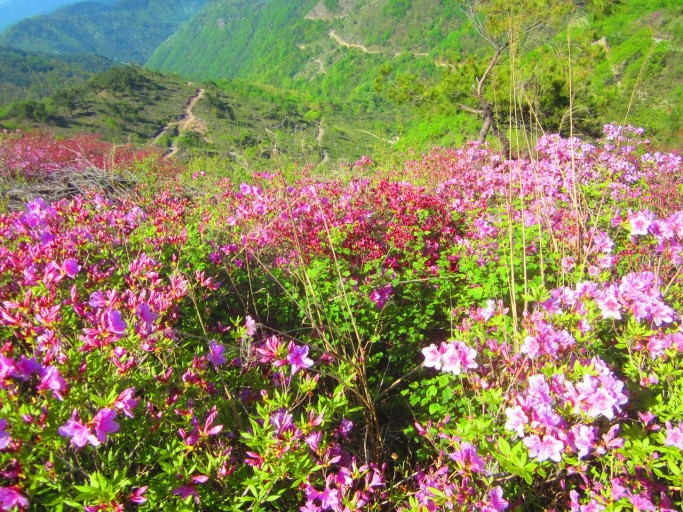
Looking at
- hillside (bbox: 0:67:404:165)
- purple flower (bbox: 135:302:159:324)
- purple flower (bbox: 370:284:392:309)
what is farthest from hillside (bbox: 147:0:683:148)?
hillside (bbox: 0:67:404:165)

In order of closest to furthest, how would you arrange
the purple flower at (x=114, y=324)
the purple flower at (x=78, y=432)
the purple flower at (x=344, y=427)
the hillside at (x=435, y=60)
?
the purple flower at (x=78, y=432), the purple flower at (x=114, y=324), the purple flower at (x=344, y=427), the hillside at (x=435, y=60)

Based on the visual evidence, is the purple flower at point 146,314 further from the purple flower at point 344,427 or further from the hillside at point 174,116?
the hillside at point 174,116

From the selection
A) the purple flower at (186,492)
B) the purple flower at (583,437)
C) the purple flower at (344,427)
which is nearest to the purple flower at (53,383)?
the purple flower at (186,492)

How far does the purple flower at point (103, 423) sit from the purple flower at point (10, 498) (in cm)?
23

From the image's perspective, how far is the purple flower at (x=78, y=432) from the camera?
1.19 meters

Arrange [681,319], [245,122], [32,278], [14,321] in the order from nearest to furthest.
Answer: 1. [14,321]
2. [32,278]
3. [681,319]
4. [245,122]

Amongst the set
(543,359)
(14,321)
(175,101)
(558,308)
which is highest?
(175,101)

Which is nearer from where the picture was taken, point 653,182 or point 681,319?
point 681,319

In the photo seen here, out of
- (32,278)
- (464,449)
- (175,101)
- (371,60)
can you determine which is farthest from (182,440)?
(371,60)

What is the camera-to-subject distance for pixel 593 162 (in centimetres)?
553

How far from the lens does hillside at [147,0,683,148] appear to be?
1095 cm

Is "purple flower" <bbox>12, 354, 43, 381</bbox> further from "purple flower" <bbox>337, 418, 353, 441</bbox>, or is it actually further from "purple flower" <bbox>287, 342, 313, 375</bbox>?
"purple flower" <bbox>337, 418, 353, 441</bbox>

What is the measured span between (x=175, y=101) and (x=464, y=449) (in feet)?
219

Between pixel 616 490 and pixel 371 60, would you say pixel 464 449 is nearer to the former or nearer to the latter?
pixel 616 490
